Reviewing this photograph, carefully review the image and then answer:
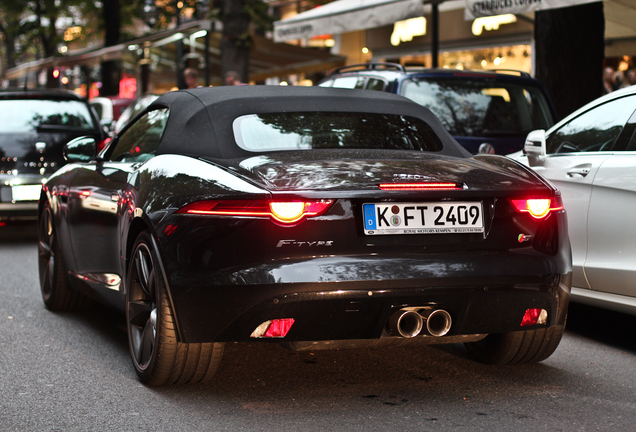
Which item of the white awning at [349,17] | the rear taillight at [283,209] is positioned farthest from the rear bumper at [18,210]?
the rear taillight at [283,209]

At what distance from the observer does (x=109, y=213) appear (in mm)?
5199

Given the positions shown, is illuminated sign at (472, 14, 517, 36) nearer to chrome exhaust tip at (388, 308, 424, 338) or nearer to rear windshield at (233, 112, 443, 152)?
rear windshield at (233, 112, 443, 152)

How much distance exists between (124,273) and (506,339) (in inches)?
77.8

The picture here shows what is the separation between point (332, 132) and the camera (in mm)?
4809

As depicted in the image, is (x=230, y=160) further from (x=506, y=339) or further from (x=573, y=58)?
(x=573, y=58)

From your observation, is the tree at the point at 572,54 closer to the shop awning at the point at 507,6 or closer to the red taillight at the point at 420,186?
the shop awning at the point at 507,6

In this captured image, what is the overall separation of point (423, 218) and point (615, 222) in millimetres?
1985

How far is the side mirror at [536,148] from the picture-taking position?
6.21 meters

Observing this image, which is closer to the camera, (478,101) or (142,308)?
(142,308)

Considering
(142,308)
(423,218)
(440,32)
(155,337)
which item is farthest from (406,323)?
(440,32)

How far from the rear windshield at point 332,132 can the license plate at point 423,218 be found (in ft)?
2.64

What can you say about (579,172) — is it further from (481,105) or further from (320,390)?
(481,105)

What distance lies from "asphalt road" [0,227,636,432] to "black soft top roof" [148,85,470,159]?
44.8 inches

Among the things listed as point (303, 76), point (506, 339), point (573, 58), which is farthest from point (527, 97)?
point (303, 76)
